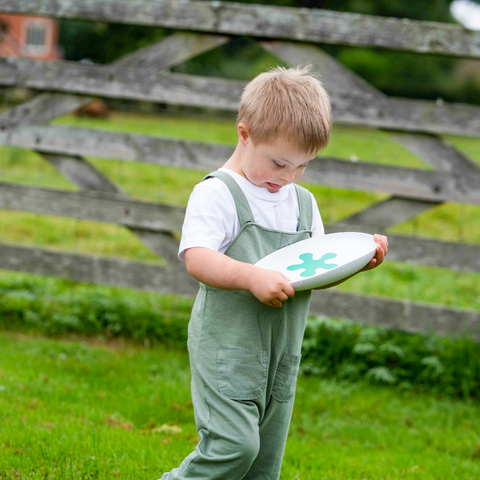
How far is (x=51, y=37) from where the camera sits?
122 feet

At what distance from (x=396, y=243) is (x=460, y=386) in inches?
38.0

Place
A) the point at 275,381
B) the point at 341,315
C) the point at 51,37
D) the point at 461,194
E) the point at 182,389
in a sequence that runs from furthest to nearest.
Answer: the point at 51,37 < the point at 341,315 < the point at 461,194 < the point at 182,389 < the point at 275,381

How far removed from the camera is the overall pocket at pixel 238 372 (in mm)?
1836

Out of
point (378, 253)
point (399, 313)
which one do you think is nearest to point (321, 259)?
point (378, 253)

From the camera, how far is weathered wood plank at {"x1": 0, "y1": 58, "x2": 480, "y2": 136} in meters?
3.70

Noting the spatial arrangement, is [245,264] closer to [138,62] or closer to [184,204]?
[138,62]

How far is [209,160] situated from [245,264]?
7.43 ft

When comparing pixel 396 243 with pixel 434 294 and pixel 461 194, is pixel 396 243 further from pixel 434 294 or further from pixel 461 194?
pixel 434 294

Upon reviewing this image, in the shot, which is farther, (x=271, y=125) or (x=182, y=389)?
(x=182, y=389)

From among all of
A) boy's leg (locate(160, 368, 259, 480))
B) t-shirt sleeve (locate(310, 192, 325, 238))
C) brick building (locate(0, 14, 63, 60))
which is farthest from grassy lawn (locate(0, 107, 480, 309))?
brick building (locate(0, 14, 63, 60))

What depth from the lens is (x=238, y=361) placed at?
1843 mm

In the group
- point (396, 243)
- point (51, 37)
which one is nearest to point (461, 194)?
point (396, 243)

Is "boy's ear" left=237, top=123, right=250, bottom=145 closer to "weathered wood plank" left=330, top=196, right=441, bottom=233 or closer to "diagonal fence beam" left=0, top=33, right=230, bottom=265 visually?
"weathered wood plank" left=330, top=196, right=441, bottom=233

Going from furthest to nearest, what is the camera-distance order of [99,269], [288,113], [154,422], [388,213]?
[99,269]
[388,213]
[154,422]
[288,113]
